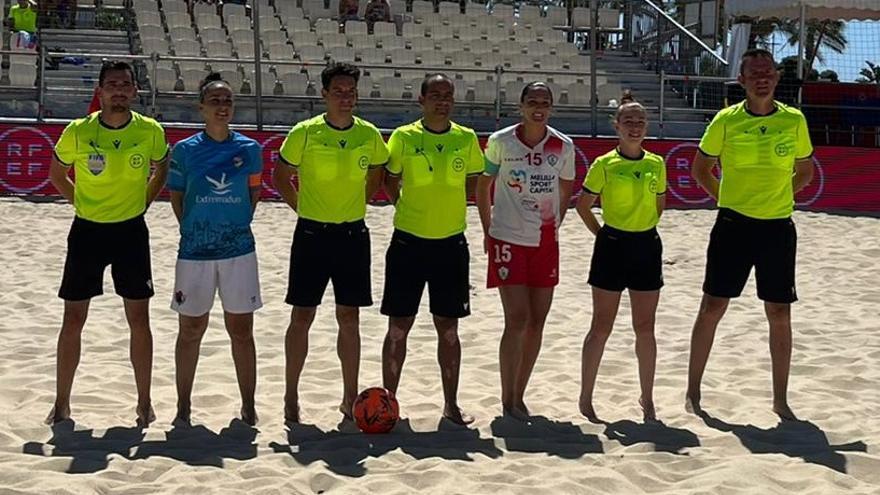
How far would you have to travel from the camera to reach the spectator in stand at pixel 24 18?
52.0ft

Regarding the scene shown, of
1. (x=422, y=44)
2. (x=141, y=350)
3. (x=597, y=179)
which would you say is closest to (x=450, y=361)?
(x=597, y=179)

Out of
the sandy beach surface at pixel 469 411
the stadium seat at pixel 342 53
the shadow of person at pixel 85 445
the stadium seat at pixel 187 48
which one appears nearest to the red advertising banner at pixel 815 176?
the stadium seat at pixel 187 48

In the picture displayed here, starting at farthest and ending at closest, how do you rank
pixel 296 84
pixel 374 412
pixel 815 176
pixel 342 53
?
1. pixel 342 53
2. pixel 296 84
3. pixel 815 176
4. pixel 374 412

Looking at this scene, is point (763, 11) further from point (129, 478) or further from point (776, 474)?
point (129, 478)

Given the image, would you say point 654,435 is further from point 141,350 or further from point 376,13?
point 376,13

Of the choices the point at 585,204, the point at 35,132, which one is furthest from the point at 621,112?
the point at 35,132

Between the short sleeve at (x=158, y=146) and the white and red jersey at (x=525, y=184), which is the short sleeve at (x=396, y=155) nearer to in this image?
the white and red jersey at (x=525, y=184)

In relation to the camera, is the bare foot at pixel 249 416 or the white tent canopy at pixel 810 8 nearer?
the bare foot at pixel 249 416

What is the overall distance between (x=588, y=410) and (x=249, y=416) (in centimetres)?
157

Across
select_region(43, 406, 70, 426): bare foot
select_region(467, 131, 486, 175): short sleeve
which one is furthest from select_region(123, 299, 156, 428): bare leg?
select_region(467, 131, 486, 175): short sleeve

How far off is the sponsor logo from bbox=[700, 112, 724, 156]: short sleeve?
8.46 ft

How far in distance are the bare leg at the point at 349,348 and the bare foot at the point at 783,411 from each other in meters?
2.00

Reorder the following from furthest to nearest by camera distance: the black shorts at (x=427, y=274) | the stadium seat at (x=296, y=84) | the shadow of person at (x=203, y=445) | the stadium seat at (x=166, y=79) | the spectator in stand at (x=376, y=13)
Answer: the spectator in stand at (x=376, y=13) → the stadium seat at (x=296, y=84) → the stadium seat at (x=166, y=79) → the black shorts at (x=427, y=274) → the shadow of person at (x=203, y=445)

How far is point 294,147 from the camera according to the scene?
4.68 metres
